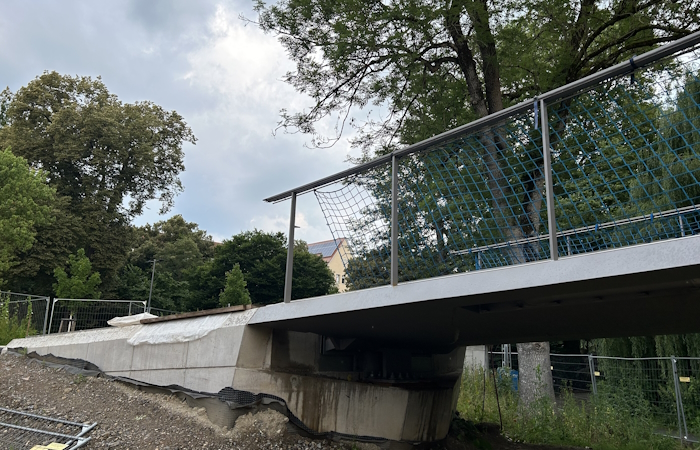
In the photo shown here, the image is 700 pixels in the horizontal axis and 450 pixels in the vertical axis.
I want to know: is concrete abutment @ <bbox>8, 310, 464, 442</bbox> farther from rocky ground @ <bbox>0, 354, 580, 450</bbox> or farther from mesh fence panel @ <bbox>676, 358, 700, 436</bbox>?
mesh fence panel @ <bbox>676, 358, 700, 436</bbox>

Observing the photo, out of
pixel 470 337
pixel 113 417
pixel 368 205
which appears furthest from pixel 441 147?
pixel 113 417

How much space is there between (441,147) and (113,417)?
4353 mm

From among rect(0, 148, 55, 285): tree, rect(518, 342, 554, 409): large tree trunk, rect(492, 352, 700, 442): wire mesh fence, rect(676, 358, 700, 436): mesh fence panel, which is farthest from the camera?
rect(0, 148, 55, 285): tree

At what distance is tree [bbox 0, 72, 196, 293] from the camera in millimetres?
27611

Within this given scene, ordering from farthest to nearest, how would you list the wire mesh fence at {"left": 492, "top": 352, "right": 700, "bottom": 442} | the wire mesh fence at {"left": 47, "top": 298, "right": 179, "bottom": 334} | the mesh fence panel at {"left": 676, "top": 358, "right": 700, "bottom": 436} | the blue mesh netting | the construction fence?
1. the wire mesh fence at {"left": 47, "top": 298, "right": 179, "bottom": 334}
2. the construction fence
3. the mesh fence panel at {"left": 676, "top": 358, "right": 700, "bottom": 436}
4. the wire mesh fence at {"left": 492, "top": 352, "right": 700, "bottom": 442}
5. the blue mesh netting

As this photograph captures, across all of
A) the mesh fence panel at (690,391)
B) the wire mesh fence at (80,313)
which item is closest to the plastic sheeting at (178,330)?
the wire mesh fence at (80,313)

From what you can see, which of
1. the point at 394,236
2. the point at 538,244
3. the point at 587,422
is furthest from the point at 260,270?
the point at 394,236

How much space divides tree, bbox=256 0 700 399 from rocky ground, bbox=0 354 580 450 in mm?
5543

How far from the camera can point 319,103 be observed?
1210 centimetres

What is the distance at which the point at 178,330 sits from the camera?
592 cm

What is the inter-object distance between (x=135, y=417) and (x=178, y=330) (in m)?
1.04

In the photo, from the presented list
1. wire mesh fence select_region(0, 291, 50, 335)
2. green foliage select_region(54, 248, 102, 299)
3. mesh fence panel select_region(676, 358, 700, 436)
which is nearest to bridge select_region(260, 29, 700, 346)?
mesh fence panel select_region(676, 358, 700, 436)

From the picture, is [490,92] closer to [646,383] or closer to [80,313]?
[646,383]

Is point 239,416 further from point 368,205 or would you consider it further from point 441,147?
point 441,147
